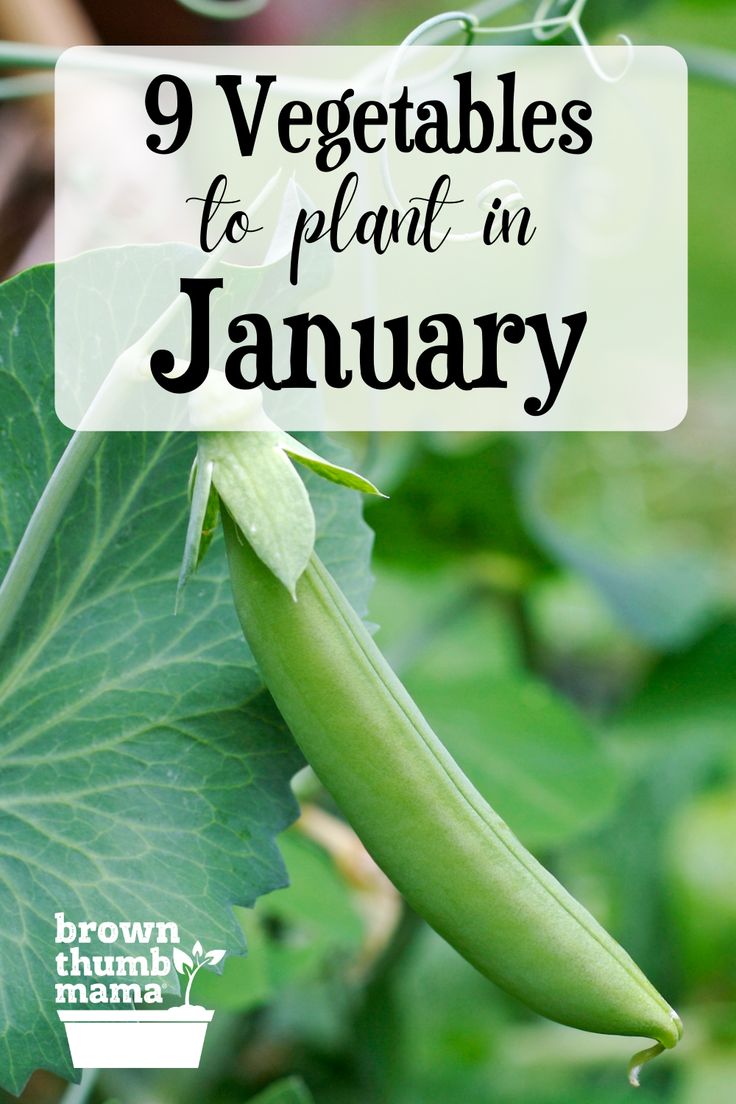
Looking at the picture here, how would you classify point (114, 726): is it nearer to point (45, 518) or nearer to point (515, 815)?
point (45, 518)

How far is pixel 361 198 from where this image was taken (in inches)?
14.9

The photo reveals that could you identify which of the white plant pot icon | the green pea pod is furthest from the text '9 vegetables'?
the white plant pot icon

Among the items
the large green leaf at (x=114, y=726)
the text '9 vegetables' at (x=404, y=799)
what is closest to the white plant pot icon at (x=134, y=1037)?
the large green leaf at (x=114, y=726)

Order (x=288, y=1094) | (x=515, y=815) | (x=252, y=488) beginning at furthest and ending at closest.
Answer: (x=515, y=815)
(x=288, y=1094)
(x=252, y=488)

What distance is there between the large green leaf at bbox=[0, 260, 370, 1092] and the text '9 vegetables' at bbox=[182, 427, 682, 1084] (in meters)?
0.06

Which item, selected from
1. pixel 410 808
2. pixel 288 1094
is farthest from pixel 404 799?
pixel 288 1094

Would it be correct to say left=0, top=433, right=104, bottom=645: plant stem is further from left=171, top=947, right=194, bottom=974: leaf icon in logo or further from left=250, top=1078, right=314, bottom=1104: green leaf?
left=250, top=1078, right=314, bottom=1104: green leaf

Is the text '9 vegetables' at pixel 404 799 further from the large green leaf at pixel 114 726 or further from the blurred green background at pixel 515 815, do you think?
the blurred green background at pixel 515 815

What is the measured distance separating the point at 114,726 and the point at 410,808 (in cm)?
11

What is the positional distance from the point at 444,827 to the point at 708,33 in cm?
195

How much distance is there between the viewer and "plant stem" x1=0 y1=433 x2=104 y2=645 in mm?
295

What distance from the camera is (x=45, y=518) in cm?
30

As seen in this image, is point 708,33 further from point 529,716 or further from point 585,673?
point 529,716

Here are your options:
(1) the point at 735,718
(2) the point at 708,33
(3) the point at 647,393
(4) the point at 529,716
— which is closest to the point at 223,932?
(4) the point at 529,716
